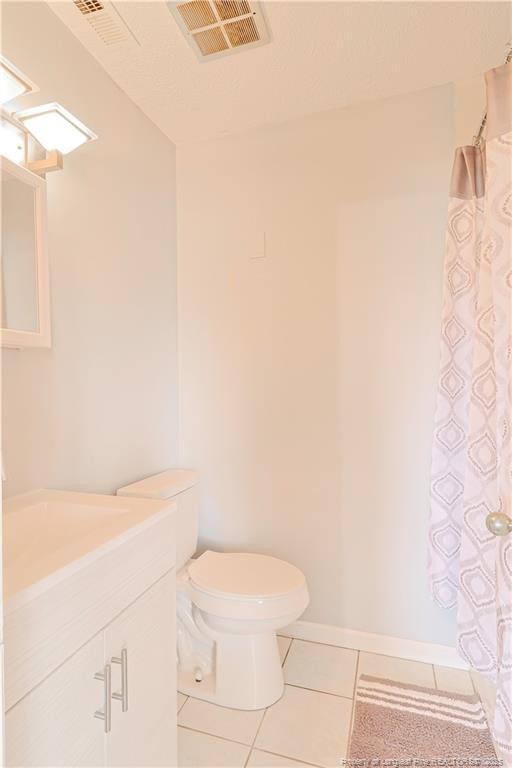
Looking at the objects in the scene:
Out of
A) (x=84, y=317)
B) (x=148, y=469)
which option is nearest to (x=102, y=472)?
(x=148, y=469)

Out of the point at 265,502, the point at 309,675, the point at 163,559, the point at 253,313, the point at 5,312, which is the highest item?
the point at 253,313

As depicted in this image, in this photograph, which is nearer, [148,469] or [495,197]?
[495,197]

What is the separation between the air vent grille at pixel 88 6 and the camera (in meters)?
1.27

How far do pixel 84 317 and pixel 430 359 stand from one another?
1395 mm

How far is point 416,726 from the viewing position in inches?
53.7

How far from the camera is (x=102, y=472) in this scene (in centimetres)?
150

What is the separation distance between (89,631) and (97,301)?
111cm

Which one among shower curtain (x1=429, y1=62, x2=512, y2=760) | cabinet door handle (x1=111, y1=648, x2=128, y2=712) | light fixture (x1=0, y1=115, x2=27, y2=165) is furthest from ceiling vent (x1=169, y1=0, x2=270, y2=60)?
cabinet door handle (x1=111, y1=648, x2=128, y2=712)

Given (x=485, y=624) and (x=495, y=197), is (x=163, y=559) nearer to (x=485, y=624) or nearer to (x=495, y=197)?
(x=485, y=624)

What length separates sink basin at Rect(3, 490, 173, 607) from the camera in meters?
0.75

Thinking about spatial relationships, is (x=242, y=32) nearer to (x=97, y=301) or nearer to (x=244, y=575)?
(x=97, y=301)

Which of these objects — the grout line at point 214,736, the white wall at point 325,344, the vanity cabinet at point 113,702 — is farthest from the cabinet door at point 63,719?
the white wall at point 325,344

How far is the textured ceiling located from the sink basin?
157cm

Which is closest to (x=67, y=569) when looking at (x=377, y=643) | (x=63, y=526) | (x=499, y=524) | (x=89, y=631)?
(x=89, y=631)
